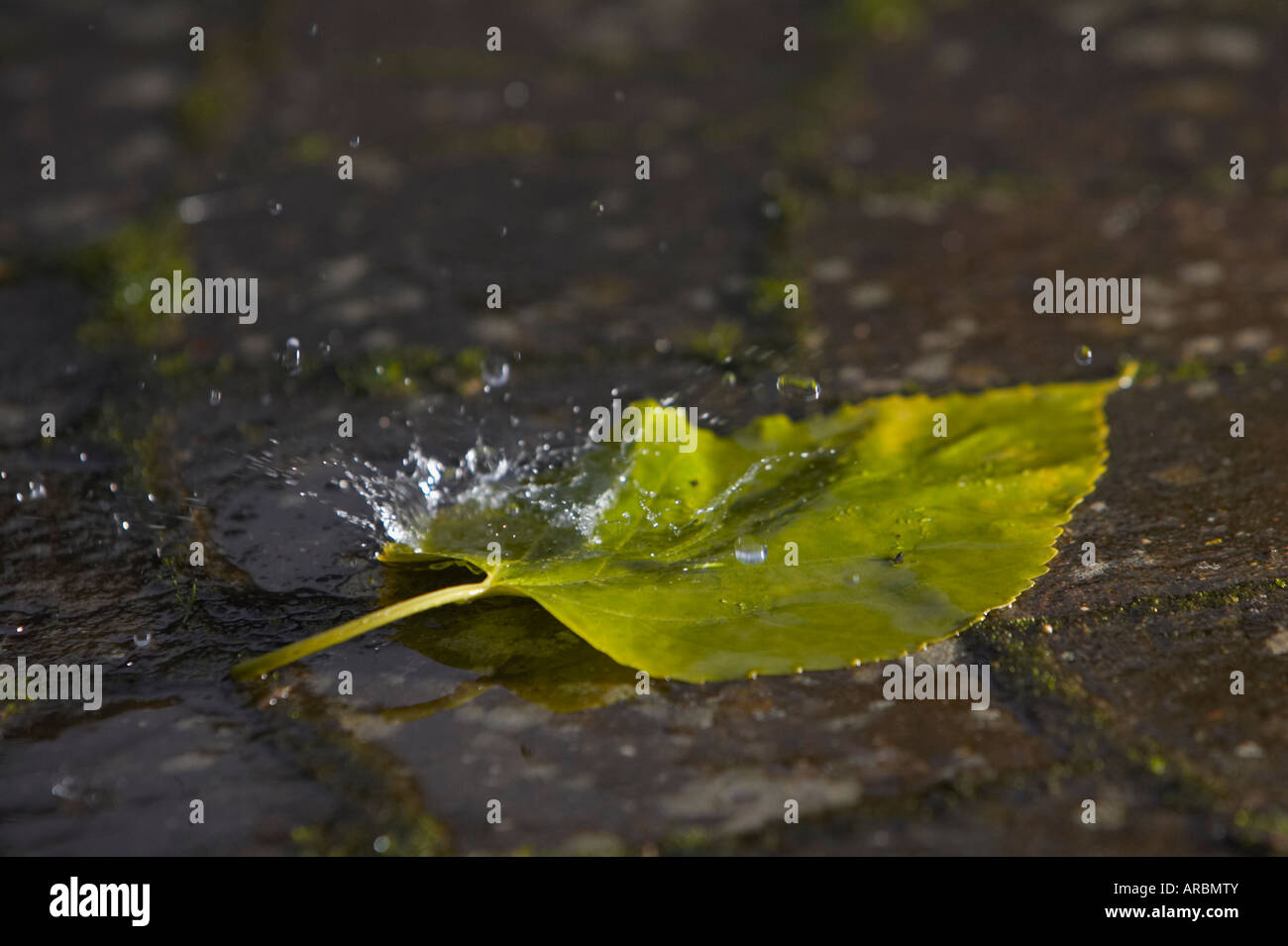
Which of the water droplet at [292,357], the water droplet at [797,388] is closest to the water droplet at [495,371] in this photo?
the water droplet at [292,357]

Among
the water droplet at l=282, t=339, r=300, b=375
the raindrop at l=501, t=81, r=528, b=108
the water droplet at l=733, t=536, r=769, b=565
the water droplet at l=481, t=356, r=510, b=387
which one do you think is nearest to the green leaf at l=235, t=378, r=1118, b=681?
the water droplet at l=733, t=536, r=769, b=565

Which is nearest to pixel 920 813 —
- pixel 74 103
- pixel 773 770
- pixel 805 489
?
pixel 773 770

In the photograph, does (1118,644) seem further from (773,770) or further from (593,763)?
(593,763)

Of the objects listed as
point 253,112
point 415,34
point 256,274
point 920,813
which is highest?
point 415,34

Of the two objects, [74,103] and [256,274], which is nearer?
[256,274]

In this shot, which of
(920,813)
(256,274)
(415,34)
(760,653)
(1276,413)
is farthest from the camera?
(415,34)

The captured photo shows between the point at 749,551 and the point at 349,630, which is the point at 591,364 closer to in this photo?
the point at 749,551

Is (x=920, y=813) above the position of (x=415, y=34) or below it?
below
